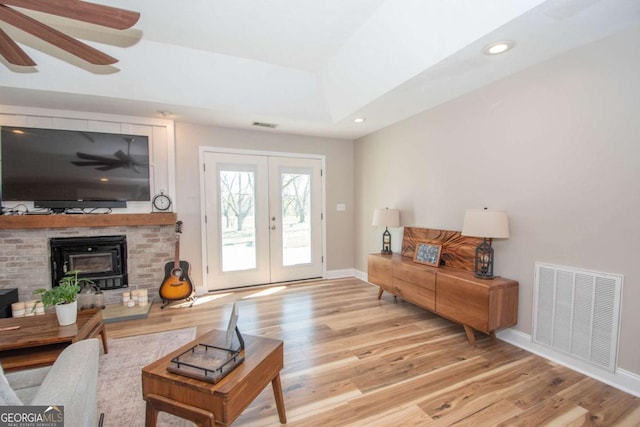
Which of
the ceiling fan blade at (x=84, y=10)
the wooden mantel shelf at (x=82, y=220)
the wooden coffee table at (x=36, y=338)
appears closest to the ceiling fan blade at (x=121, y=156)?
the wooden mantel shelf at (x=82, y=220)

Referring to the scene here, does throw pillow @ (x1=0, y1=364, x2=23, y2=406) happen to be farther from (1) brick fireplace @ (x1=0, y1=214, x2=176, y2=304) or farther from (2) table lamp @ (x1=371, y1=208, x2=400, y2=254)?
(2) table lamp @ (x1=371, y1=208, x2=400, y2=254)

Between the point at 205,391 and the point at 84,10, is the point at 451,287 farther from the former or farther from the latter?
the point at 84,10

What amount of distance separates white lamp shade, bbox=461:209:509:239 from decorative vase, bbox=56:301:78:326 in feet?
11.0

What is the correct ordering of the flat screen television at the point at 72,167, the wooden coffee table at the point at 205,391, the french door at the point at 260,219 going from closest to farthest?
the wooden coffee table at the point at 205,391 → the flat screen television at the point at 72,167 → the french door at the point at 260,219

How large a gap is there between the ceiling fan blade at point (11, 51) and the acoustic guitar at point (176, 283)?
93.6 inches

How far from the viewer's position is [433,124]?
3520 mm

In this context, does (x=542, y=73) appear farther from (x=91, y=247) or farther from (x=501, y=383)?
(x=91, y=247)

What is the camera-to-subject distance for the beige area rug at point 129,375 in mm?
1733

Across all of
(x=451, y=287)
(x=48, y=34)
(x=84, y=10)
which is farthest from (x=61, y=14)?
(x=451, y=287)

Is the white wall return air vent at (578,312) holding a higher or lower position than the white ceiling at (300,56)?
lower

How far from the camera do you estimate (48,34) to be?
167 centimetres

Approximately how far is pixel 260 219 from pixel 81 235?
7.34 feet

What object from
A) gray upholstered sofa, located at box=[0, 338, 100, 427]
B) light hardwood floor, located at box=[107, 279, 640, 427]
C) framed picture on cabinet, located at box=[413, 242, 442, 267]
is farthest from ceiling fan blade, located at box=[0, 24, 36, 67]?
framed picture on cabinet, located at box=[413, 242, 442, 267]

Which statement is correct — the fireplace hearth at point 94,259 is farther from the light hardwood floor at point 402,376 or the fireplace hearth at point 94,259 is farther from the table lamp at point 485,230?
the table lamp at point 485,230
